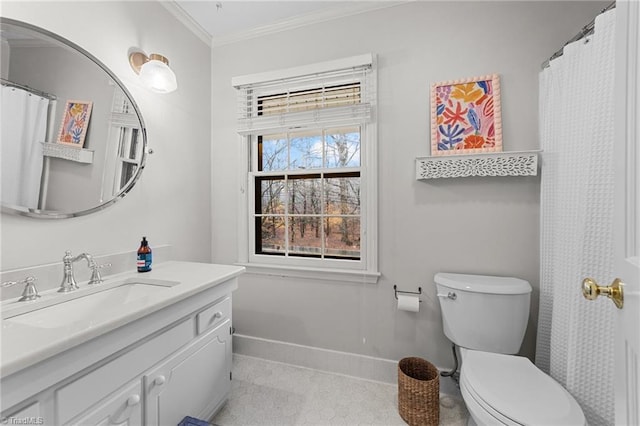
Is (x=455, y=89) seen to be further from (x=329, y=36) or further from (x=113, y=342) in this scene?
(x=113, y=342)

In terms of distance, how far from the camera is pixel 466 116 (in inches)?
63.9

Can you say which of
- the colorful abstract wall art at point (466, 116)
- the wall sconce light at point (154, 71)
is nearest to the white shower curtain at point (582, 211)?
the colorful abstract wall art at point (466, 116)

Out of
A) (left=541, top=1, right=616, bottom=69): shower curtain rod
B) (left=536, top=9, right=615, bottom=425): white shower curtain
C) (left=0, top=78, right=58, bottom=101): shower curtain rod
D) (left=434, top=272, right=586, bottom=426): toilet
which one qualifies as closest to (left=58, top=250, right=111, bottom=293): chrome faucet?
(left=0, top=78, right=58, bottom=101): shower curtain rod

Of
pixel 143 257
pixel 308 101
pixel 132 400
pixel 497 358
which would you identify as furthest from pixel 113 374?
pixel 308 101

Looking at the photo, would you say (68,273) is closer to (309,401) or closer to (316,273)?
(316,273)

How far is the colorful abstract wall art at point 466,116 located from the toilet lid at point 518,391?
3.76ft

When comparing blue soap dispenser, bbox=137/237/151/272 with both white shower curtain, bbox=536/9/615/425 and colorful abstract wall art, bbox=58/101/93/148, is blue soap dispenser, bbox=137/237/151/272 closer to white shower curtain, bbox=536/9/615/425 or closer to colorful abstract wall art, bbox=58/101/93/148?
colorful abstract wall art, bbox=58/101/93/148

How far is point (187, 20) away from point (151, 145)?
101 centimetres

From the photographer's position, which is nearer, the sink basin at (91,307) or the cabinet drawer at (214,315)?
the sink basin at (91,307)

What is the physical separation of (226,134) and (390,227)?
4.92 ft

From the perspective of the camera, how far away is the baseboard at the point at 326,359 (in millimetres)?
1795

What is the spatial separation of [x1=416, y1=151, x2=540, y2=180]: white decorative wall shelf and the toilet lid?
0.98 m

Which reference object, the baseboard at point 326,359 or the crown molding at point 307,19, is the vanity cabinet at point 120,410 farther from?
the crown molding at point 307,19

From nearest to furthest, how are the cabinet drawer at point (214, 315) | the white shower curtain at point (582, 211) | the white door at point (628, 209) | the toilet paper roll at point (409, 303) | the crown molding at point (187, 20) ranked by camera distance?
1. the white door at point (628, 209)
2. the white shower curtain at point (582, 211)
3. the cabinet drawer at point (214, 315)
4. the toilet paper roll at point (409, 303)
5. the crown molding at point (187, 20)
